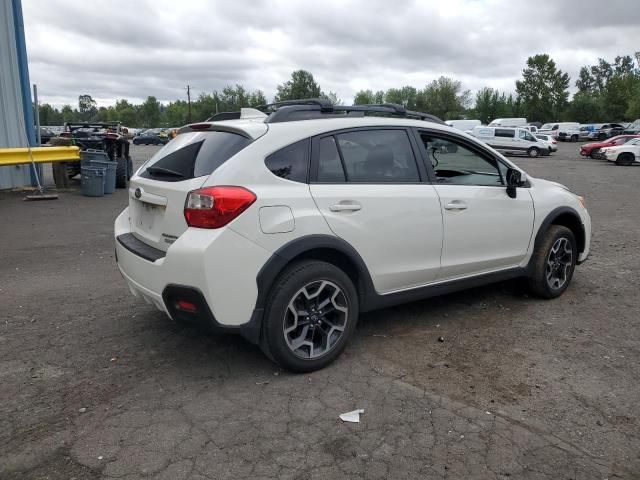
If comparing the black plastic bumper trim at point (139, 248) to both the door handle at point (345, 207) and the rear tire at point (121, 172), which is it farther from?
the rear tire at point (121, 172)

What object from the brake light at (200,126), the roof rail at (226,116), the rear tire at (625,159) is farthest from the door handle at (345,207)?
the rear tire at (625,159)

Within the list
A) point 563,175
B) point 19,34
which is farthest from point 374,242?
point 563,175

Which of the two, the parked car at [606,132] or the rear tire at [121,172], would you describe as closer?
the rear tire at [121,172]

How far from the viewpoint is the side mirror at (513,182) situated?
4.72 metres

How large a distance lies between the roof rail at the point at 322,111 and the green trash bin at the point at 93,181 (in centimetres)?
916

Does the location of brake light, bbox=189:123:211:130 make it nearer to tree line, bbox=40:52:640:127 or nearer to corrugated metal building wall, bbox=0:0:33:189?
corrugated metal building wall, bbox=0:0:33:189

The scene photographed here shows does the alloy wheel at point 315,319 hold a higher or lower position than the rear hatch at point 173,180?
lower

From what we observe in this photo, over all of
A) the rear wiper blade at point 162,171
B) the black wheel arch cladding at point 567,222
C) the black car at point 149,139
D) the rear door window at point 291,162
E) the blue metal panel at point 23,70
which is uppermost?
the blue metal panel at point 23,70

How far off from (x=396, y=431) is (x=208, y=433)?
1030mm

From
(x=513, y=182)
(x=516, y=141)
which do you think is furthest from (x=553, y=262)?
(x=516, y=141)

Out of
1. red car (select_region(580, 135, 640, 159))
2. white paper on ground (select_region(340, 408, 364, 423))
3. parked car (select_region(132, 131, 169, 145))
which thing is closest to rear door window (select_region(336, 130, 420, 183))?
white paper on ground (select_region(340, 408, 364, 423))

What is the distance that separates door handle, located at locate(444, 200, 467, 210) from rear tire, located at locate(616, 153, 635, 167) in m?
27.7

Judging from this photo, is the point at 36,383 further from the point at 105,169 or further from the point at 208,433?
the point at 105,169

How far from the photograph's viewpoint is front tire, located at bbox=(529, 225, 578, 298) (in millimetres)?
5074
